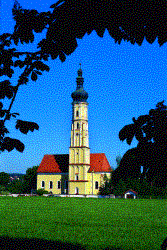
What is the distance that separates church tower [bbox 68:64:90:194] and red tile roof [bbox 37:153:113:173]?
1.90 meters

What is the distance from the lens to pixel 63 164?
8800cm

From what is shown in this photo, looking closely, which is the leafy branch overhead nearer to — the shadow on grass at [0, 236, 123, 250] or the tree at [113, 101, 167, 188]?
the tree at [113, 101, 167, 188]

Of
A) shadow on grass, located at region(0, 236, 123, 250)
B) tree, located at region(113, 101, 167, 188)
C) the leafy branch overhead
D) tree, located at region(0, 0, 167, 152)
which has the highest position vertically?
tree, located at region(0, 0, 167, 152)

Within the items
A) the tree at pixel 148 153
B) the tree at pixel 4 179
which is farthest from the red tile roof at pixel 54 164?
the tree at pixel 148 153

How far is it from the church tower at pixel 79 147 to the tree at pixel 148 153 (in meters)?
78.2

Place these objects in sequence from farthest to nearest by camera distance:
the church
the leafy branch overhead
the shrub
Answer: the church, the shrub, the leafy branch overhead

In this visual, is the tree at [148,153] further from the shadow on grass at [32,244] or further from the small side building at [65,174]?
the small side building at [65,174]

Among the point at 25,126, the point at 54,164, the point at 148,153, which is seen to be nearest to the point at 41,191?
the point at 54,164

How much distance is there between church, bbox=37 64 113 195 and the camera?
8150 centimetres

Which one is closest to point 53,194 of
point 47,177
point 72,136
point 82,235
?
point 47,177

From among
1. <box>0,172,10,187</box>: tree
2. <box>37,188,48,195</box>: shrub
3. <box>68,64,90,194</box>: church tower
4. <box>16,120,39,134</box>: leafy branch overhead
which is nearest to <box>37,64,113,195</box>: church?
<box>68,64,90,194</box>: church tower

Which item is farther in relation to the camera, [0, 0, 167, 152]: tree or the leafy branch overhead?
the leafy branch overhead

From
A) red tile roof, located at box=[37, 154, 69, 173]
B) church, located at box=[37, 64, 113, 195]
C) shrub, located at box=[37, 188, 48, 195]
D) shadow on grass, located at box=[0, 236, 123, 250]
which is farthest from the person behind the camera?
red tile roof, located at box=[37, 154, 69, 173]

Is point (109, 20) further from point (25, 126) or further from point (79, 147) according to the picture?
point (79, 147)
